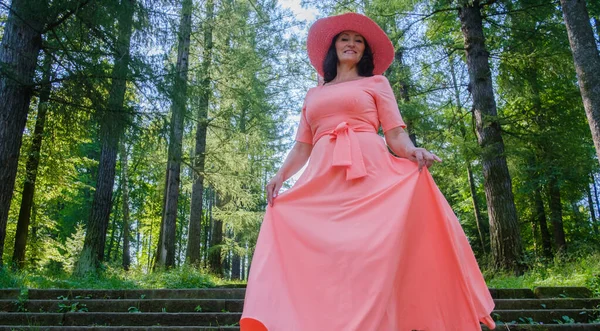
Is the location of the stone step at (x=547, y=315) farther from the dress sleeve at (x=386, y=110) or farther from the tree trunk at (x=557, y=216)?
the tree trunk at (x=557, y=216)

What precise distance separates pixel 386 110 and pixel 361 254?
963mm

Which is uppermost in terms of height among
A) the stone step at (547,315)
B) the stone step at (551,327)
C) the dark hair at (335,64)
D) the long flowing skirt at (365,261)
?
the dark hair at (335,64)

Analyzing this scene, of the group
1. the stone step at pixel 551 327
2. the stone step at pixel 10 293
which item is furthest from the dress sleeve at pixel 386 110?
the stone step at pixel 10 293

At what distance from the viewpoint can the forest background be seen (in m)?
6.17

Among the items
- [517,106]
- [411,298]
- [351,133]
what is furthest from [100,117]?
[517,106]

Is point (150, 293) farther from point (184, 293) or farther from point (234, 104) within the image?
point (234, 104)

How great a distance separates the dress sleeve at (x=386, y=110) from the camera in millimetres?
2658

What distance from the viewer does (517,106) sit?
37.8 ft

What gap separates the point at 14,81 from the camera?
6008 millimetres

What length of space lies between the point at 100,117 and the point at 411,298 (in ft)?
17.9

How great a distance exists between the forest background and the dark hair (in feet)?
12.6

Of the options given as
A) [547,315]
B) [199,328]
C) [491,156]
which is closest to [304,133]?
[199,328]

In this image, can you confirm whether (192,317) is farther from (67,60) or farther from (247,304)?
(67,60)

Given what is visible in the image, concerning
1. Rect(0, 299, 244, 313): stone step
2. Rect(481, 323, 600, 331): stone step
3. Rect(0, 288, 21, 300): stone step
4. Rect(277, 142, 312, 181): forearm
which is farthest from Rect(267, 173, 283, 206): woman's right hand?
Rect(0, 288, 21, 300): stone step
